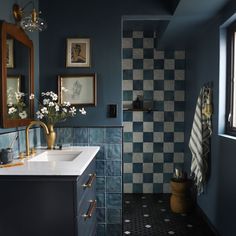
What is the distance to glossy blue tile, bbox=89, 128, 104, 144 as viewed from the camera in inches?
94.7

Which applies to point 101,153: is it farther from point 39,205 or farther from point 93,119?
point 39,205

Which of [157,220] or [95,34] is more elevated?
[95,34]

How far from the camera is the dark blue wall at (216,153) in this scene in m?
2.16

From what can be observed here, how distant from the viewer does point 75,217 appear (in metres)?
1.40

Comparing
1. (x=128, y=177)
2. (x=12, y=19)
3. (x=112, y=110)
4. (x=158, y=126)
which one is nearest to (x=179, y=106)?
(x=158, y=126)

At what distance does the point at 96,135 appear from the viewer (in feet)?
7.90

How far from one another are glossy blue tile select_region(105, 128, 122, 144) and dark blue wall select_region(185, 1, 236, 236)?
3.02 feet

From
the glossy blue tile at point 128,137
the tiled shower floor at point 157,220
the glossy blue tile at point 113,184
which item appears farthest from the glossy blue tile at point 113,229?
the glossy blue tile at point 128,137

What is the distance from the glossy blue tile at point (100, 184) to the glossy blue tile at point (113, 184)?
0.04 meters

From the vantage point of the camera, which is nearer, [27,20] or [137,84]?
[27,20]

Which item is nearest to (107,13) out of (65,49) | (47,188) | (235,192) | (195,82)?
(65,49)

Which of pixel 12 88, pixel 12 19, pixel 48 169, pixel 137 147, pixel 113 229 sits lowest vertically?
pixel 113 229

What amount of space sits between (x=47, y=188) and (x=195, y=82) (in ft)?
7.68

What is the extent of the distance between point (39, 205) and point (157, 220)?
182 centimetres
